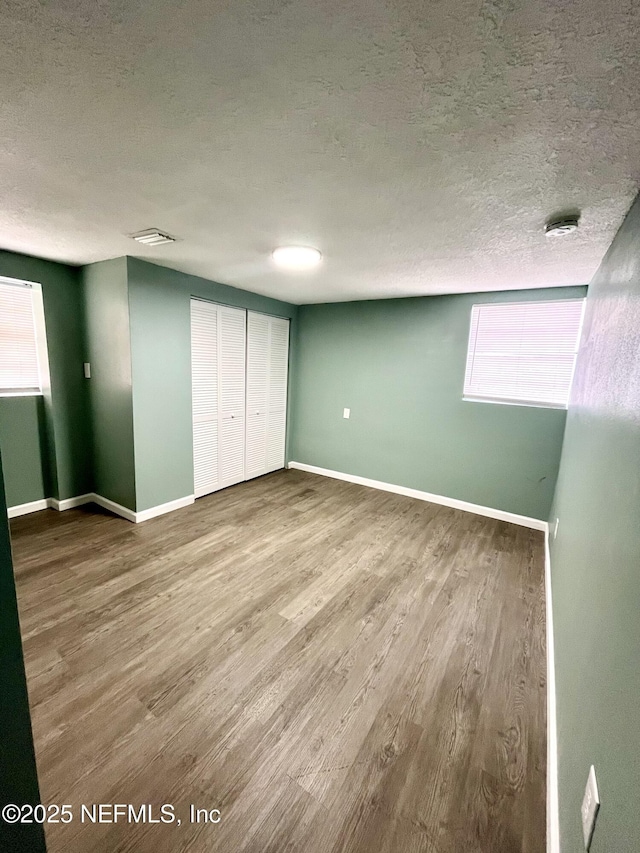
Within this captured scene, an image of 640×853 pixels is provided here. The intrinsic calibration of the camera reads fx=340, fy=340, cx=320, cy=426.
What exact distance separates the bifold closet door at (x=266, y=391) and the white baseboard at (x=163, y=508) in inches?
37.6

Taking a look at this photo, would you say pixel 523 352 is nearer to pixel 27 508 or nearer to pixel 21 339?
pixel 21 339

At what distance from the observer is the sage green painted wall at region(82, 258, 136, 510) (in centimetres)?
299

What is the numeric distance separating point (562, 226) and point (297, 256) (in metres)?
1.58

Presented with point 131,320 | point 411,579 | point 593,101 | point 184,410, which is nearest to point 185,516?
point 184,410

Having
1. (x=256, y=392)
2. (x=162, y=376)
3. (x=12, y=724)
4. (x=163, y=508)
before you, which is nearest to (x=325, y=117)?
(x=12, y=724)

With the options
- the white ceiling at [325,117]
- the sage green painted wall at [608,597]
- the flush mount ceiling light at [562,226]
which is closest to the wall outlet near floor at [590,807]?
the sage green painted wall at [608,597]

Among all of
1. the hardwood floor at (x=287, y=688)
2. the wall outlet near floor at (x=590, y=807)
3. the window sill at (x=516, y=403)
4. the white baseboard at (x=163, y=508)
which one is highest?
the window sill at (x=516, y=403)

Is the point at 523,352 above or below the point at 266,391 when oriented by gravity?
above

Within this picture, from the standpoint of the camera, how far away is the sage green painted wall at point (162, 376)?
9.89ft

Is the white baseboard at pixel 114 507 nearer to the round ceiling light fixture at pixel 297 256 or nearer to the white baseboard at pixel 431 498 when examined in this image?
the white baseboard at pixel 431 498

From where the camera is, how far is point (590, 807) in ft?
2.83

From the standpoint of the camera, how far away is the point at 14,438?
10.3 ft

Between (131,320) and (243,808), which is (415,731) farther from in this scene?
(131,320)

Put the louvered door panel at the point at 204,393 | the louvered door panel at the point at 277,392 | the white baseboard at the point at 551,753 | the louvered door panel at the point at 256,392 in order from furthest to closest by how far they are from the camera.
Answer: the louvered door panel at the point at 277,392
the louvered door panel at the point at 256,392
the louvered door panel at the point at 204,393
the white baseboard at the point at 551,753
